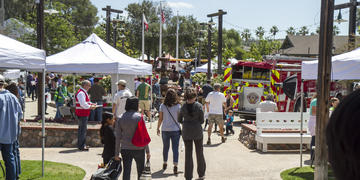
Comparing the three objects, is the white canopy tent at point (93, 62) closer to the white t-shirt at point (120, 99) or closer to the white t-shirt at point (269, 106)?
the white t-shirt at point (120, 99)

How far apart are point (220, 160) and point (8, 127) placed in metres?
5.21

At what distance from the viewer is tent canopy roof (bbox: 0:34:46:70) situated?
23.3 ft

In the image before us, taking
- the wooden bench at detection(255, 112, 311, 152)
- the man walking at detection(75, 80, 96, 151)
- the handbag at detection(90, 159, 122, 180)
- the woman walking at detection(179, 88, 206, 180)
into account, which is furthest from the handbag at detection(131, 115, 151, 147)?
the wooden bench at detection(255, 112, 311, 152)

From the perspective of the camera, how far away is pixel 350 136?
0.63 m

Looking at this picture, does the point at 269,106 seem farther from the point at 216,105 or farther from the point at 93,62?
the point at 93,62

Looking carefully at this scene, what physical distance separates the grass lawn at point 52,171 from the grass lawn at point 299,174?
4.06 meters

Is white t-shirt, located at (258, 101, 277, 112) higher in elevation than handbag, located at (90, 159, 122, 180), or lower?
higher

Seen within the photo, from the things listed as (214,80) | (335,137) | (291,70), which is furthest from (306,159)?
(214,80)

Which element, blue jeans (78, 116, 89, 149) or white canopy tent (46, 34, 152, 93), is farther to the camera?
white canopy tent (46, 34, 152, 93)

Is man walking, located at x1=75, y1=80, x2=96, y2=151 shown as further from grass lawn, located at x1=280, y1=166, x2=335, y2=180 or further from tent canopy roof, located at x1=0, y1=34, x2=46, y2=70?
grass lawn, located at x1=280, y1=166, x2=335, y2=180

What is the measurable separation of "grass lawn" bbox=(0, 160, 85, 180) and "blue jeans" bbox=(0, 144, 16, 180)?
3.51 ft

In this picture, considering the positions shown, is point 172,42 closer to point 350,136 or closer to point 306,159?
point 306,159

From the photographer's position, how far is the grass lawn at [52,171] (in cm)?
772

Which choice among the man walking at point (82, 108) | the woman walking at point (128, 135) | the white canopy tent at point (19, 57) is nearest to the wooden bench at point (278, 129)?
the man walking at point (82, 108)
